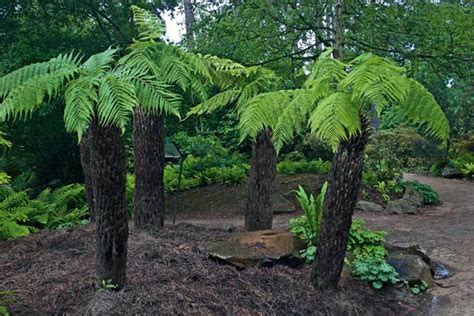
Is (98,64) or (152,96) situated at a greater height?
(98,64)

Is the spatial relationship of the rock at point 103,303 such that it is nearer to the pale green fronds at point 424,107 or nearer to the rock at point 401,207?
the pale green fronds at point 424,107

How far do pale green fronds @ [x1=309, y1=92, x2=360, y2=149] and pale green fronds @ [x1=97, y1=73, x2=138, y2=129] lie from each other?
1156 millimetres

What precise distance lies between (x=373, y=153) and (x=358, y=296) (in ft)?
27.1

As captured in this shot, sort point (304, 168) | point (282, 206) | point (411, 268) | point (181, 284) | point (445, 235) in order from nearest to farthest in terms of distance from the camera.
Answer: point (181, 284), point (411, 268), point (445, 235), point (282, 206), point (304, 168)

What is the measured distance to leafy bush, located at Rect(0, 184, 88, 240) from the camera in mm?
5766

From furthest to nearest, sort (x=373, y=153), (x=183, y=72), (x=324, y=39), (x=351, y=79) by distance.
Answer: (x=373, y=153) < (x=324, y=39) < (x=183, y=72) < (x=351, y=79)

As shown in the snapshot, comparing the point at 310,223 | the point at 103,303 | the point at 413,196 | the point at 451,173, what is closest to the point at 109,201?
the point at 103,303

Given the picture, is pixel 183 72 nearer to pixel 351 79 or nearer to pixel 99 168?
pixel 99 168

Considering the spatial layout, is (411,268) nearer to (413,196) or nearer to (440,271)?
(440,271)

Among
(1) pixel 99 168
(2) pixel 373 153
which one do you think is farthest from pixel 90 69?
(2) pixel 373 153

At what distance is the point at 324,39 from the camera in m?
8.02

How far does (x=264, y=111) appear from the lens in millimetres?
3330

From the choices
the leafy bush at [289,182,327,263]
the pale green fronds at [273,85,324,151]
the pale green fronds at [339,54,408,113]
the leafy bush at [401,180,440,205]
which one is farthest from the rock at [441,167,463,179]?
the pale green fronds at [273,85,324,151]

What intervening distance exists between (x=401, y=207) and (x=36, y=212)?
6.18 meters
